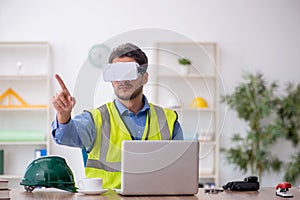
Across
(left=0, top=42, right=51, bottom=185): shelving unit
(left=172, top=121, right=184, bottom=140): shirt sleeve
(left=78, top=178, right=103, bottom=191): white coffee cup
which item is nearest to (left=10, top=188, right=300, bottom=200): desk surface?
(left=78, top=178, right=103, bottom=191): white coffee cup

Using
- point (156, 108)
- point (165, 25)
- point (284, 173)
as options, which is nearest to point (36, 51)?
point (165, 25)

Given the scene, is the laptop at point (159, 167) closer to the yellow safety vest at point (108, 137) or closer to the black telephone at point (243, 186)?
the yellow safety vest at point (108, 137)

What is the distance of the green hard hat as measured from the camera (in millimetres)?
2387

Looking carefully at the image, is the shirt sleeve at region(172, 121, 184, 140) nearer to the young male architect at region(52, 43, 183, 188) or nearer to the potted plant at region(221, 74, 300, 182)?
the young male architect at region(52, 43, 183, 188)

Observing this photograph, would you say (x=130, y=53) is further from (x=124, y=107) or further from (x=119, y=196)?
(x=119, y=196)

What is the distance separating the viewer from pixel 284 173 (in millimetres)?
6062

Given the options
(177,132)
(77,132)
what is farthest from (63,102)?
(177,132)

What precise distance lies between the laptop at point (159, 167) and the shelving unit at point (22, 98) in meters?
3.62

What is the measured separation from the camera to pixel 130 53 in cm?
241

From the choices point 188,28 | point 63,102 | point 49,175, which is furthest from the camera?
point 188,28

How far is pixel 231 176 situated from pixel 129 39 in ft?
12.8

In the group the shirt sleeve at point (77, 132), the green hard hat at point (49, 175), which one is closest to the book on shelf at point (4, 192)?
the green hard hat at point (49, 175)

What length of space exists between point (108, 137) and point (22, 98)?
3.58 metres

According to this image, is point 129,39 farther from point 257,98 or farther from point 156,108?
point 257,98
